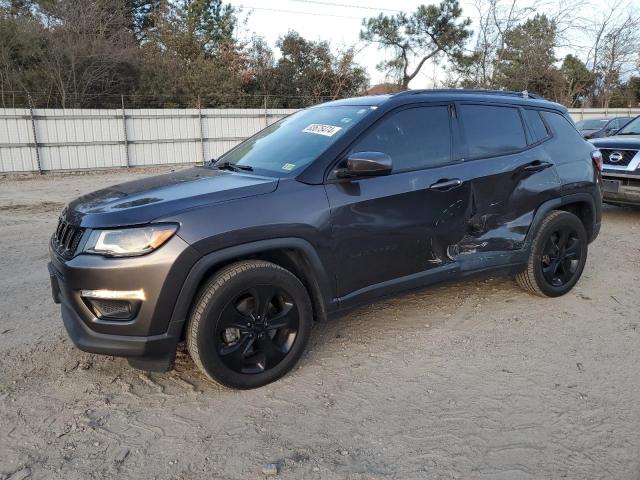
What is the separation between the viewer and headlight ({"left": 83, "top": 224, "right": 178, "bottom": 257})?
110 inches

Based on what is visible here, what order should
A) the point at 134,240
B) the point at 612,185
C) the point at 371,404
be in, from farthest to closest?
the point at 612,185, the point at 371,404, the point at 134,240

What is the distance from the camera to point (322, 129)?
3.77m

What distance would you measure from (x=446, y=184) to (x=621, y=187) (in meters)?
5.51

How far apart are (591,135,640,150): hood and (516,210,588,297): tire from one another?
13.4 ft

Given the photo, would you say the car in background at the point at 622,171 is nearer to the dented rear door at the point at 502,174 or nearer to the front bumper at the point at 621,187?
the front bumper at the point at 621,187


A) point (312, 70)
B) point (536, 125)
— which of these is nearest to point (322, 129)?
point (536, 125)

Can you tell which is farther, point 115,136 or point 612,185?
point 115,136

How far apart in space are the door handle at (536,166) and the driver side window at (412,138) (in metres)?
0.85

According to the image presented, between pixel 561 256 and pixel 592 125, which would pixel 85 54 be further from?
pixel 561 256

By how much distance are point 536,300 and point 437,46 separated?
27976mm

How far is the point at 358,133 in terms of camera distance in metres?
3.55

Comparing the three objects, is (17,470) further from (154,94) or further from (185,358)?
(154,94)

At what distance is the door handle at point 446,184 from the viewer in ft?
12.3

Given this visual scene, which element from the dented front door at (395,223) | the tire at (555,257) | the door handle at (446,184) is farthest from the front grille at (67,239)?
the tire at (555,257)
